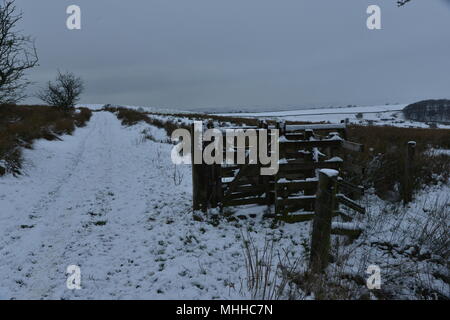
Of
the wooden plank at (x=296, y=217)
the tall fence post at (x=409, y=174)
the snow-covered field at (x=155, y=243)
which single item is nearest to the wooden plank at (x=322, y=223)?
the snow-covered field at (x=155, y=243)

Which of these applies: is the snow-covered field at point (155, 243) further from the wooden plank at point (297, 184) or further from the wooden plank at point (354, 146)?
the wooden plank at point (354, 146)

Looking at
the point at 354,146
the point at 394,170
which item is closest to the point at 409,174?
the point at 394,170

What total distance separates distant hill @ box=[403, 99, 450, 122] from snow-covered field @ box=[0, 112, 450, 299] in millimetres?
85177

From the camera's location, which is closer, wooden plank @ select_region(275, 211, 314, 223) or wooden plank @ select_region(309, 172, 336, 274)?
wooden plank @ select_region(309, 172, 336, 274)

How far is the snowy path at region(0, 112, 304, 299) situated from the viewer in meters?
3.69

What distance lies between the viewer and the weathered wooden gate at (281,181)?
5836 mm

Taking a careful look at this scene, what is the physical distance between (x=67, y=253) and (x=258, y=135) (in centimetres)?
434

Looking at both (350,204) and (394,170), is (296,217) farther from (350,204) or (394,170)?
(394,170)

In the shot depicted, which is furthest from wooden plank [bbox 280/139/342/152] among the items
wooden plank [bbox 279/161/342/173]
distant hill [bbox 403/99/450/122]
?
distant hill [bbox 403/99/450/122]

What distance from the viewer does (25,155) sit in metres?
9.87

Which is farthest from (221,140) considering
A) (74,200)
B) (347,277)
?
(74,200)

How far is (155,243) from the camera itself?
4941mm

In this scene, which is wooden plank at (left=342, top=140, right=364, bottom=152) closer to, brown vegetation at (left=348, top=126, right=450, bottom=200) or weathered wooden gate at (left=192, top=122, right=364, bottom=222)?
weathered wooden gate at (left=192, top=122, right=364, bottom=222)
